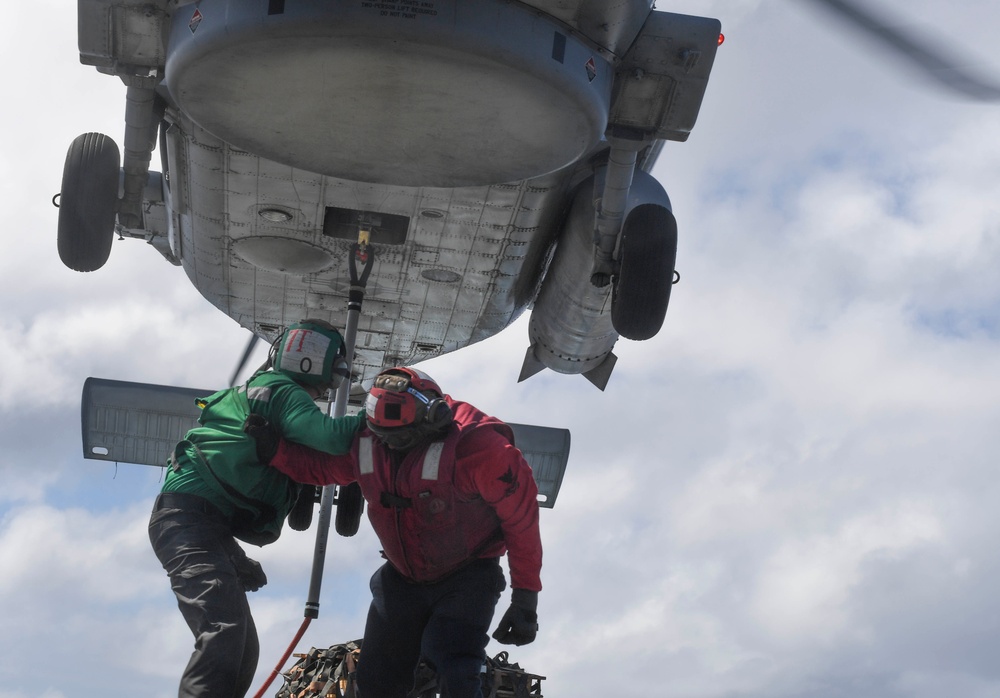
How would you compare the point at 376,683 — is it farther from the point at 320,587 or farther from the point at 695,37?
the point at 695,37

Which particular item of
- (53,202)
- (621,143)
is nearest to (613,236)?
(621,143)

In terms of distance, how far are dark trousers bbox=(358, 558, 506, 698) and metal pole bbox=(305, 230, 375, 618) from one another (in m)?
1.23

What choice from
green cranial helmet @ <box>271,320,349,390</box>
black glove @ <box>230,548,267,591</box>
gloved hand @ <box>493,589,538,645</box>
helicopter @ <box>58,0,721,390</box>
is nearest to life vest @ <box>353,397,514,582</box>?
gloved hand @ <box>493,589,538,645</box>

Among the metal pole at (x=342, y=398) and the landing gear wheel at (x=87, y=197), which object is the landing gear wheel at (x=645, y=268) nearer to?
the metal pole at (x=342, y=398)

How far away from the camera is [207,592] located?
183 inches

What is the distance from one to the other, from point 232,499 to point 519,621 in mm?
1379

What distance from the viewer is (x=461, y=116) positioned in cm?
530

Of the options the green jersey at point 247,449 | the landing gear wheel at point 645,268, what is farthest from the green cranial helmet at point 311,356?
the landing gear wheel at point 645,268

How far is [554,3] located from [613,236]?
1.63 m

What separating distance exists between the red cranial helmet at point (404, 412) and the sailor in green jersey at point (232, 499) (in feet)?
0.81

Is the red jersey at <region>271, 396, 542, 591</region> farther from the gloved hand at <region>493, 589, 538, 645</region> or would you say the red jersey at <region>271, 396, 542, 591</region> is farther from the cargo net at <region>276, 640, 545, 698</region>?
the cargo net at <region>276, 640, 545, 698</region>

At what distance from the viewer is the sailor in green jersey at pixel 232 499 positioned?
4.56 meters

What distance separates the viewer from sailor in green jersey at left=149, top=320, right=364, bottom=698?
4562mm

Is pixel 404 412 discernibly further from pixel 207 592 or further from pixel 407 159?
pixel 407 159
